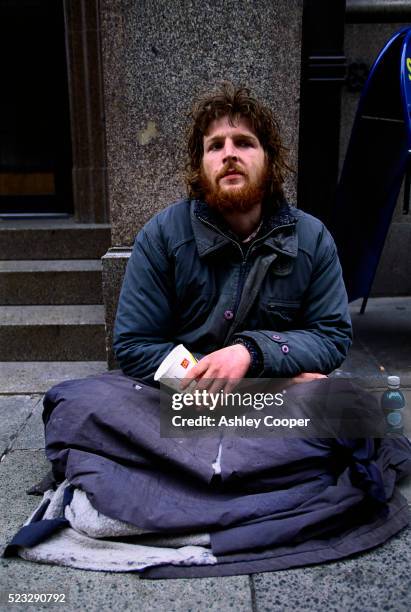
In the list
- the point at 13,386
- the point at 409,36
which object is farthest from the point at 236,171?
the point at 13,386

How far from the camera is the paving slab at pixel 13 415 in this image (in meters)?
3.23

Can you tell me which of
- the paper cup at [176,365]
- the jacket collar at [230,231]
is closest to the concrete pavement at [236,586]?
the paper cup at [176,365]

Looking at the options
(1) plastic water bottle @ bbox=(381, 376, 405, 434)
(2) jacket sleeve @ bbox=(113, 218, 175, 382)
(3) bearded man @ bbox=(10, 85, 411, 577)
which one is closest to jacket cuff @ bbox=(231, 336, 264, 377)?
(3) bearded man @ bbox=(10, 85, 411, 577)

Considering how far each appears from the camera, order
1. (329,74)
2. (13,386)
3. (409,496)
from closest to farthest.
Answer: (409,496)
(13,386)
(329,74)

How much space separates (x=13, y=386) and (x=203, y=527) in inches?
77.2

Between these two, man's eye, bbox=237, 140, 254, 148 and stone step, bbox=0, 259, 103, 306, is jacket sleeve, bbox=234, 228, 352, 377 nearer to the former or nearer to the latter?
man's eye, bbox=237, 140, 254, 148

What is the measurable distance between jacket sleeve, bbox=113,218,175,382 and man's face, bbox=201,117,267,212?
0.31 m

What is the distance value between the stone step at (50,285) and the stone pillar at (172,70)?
0.87 metres

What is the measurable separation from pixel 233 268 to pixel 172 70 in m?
1.45

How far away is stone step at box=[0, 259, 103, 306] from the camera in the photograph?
4.54 metres

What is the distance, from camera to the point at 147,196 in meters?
3.74

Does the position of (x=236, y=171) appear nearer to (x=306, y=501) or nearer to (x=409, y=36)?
(x=306, y=501)

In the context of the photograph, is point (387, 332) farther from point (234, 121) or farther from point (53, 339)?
point (234, 121)

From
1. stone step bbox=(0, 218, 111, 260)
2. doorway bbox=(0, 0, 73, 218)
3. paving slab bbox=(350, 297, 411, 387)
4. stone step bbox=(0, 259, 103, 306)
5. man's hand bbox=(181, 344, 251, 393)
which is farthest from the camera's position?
doorway bbox=(0, 0, 73, 218)
